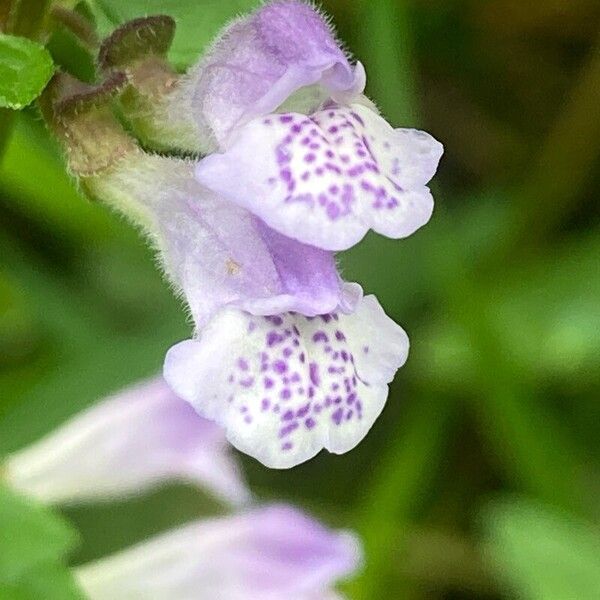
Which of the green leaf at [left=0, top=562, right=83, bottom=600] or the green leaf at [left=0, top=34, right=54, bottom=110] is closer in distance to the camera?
the green leaf at [left=0, top=34, right=54, bottom=110]

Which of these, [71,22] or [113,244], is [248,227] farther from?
[113,244]

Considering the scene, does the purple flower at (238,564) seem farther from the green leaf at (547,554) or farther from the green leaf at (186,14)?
the green leaf at (186,14)

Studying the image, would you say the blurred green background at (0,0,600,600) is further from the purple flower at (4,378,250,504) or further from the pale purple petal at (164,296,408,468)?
the pale purple petal at (164,296,408,468)

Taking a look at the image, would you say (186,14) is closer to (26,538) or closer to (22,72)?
(22,72)

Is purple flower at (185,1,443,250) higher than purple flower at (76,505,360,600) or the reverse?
higher

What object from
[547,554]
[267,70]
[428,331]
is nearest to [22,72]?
[267,70]

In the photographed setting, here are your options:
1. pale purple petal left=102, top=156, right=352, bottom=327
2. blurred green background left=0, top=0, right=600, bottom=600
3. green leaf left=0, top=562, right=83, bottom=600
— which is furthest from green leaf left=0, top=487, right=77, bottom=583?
blurred green background left=0, top=0, right=600, bottom=600

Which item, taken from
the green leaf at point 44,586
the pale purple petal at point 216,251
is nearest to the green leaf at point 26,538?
the green leaf at point 44,586
